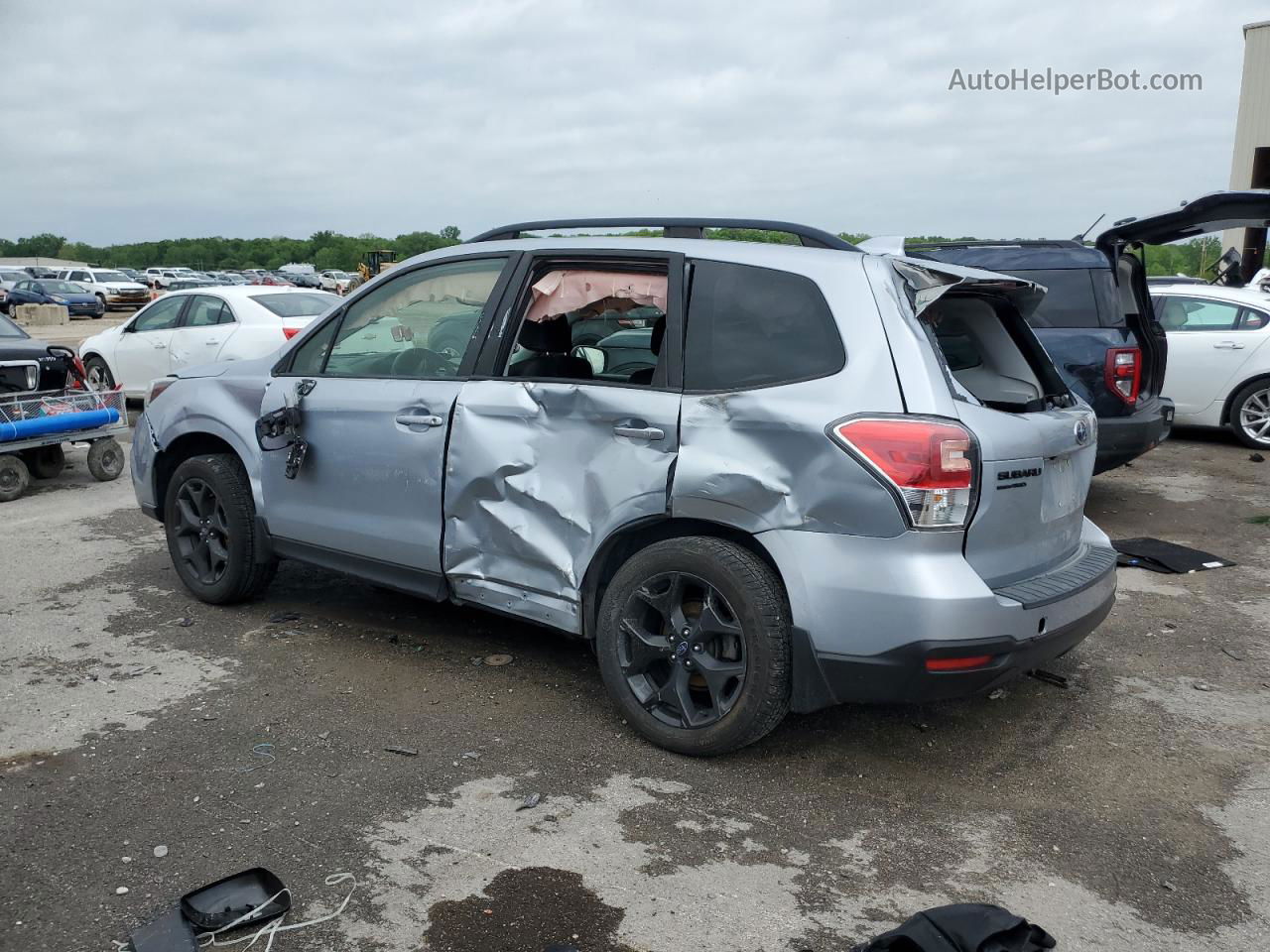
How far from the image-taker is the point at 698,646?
13.2ft

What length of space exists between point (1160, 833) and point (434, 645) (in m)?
3.20

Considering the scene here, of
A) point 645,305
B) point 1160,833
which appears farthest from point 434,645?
point 1160,833

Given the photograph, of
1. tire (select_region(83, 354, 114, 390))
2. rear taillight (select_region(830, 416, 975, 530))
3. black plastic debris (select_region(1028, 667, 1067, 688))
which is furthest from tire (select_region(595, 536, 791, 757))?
tire (select_region(83, 354, 114, 390))

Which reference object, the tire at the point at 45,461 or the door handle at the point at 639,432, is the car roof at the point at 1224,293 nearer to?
the door handle at the point at 639,432

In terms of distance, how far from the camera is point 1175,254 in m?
44.8

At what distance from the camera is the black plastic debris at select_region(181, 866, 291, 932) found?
307cm

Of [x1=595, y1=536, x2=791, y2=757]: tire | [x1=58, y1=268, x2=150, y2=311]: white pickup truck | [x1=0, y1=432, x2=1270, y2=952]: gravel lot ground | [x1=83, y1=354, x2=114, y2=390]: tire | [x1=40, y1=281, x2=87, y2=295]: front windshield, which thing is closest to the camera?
[x1=0, y1=432, x2=1270, y2=952]: gravel lot ground

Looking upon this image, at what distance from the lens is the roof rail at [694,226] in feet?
14.0

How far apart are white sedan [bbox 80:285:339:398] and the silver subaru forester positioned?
25.0 ft

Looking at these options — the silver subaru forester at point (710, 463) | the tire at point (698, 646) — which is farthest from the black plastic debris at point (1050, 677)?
the tire at point (698, 646)

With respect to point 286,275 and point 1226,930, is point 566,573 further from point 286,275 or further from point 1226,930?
point 286,275

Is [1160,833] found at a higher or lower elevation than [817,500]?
lower

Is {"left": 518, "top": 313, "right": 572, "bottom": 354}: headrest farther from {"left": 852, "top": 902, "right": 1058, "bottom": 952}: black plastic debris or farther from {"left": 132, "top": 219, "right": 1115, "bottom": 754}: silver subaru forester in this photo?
{"left": 852, "top": 902, "right": 1058, "bottom": 952}: black plastic debris

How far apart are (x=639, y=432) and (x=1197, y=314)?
934 centimetres
